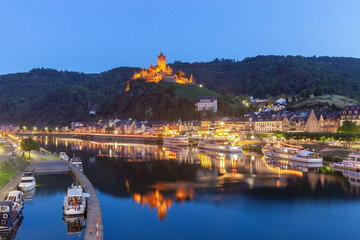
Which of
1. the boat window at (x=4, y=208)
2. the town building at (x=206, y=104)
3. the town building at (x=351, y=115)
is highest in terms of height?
the town building at (x=206, y=104)

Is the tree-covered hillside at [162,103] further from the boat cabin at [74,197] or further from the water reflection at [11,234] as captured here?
the water reflection at [11,234]

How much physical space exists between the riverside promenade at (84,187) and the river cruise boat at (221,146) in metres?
30.6

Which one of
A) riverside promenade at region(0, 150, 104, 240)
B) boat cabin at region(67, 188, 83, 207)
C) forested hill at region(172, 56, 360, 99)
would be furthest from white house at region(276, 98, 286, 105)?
boat cabin at region(67, 188, 83, 207)

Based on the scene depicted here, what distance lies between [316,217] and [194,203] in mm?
8394

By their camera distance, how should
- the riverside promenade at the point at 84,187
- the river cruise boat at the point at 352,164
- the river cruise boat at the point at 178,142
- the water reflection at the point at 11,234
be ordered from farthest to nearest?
the river cruise boat at the point at 178,142, the river cruise boat at the point at 352,164, the water reflection at the point at 11,234, the riverside promenade at the point at 84,187

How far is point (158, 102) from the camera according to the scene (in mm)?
127750

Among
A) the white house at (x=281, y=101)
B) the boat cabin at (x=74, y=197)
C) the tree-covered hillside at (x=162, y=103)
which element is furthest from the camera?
the white house at (x=281, y=101)

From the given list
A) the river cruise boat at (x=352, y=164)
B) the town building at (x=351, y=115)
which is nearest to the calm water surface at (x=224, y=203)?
the river cruise boat at (x=352, y=164)

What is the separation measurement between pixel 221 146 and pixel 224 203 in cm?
3674

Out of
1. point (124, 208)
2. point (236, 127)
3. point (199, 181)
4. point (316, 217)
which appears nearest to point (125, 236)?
point (124, 208)

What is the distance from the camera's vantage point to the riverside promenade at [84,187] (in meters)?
15.8

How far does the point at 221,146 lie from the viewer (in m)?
61.4

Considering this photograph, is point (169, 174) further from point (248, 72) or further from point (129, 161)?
point (248, 72)

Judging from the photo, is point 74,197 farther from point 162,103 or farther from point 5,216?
point 162,103
